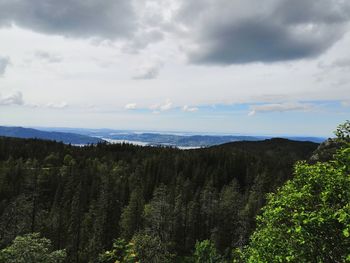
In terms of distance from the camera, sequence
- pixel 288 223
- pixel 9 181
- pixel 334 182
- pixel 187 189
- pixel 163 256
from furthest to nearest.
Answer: pixel 9 181 < pixel 187 189 < pixel 163 256 < pixel 288 223 < pixel 334 182

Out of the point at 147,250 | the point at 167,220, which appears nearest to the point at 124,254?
the point at 147,250

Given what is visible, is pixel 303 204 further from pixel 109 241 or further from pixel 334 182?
pixel 109 241

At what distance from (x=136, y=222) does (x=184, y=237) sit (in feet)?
86.0

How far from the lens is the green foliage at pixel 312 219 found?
16984 mm

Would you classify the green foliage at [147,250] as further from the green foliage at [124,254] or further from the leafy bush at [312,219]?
the leafy bush at [312,219]

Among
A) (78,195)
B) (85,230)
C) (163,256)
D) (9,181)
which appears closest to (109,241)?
(85,230)

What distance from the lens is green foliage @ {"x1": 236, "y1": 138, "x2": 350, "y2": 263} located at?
16984mm

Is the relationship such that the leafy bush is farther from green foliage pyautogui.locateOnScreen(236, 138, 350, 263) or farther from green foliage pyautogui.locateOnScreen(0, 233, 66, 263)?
green foliage pyautogui.locateOnScreen(0, 233, 66, 263)

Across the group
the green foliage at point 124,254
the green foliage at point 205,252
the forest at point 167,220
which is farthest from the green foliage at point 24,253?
the green foliage at point 205,252

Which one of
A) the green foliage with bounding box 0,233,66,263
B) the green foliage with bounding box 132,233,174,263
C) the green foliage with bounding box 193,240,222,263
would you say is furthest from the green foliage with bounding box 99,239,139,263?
the green foliage with bounding box 193,240,222,263

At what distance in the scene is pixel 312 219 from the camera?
52.1ft

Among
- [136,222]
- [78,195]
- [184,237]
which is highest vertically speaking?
[78,195]

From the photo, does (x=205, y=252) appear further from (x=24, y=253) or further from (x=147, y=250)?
(x=24, y=253)

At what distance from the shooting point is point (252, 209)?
132 metres
